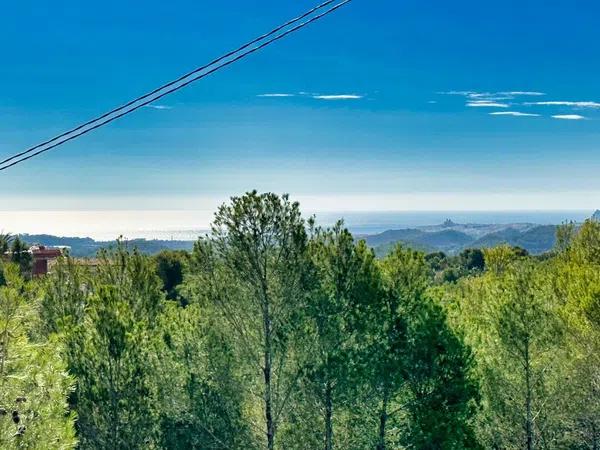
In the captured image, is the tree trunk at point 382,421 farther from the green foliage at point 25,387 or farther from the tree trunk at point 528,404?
the green foliage at point 25,387

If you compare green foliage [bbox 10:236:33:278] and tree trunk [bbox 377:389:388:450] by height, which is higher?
green foliage [bbox 10:236:33:278]

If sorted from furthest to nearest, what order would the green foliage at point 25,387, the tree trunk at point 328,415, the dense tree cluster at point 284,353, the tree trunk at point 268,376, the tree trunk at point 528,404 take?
the tree trunk at point 528,404
the tree trunk at point 328,415
the tree trunk at point 268,376
the dense tree cluster at point 284,353
the green foliage at point 25,387

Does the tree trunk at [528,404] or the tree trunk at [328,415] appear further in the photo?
the tree trunk at [528,404]

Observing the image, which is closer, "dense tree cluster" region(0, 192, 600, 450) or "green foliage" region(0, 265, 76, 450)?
"green foliage" region(0, 265, 76, 450)

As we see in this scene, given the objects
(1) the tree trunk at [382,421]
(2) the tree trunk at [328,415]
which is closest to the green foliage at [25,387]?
(2) the tree trunk at [328,415]

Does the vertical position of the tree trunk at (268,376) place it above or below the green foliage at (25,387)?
below

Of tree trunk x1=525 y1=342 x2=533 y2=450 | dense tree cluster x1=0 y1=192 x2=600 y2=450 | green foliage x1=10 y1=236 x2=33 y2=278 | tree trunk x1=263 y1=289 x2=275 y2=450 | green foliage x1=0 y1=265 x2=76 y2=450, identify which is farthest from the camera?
green foliage x1=10 y1=236 x2=33 y2=278

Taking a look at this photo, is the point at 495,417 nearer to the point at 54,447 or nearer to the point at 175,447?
the point at 175,447

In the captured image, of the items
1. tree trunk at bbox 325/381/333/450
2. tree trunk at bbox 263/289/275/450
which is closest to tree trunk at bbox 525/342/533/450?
tree trunk at bbox 325/381/333/450

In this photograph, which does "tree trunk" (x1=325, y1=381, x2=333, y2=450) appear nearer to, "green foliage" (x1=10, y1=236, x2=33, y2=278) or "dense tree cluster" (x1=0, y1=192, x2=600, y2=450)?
"dense tree cluster" (x1=0, y1=192, x2=600, y2=450)

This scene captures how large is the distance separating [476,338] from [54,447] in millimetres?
15590

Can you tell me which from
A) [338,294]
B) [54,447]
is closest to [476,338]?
[338,294]

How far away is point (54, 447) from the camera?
7.55 m

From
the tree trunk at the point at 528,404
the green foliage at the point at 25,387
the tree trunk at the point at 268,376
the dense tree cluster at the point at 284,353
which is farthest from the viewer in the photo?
the tree trunk at the point at 528,404
